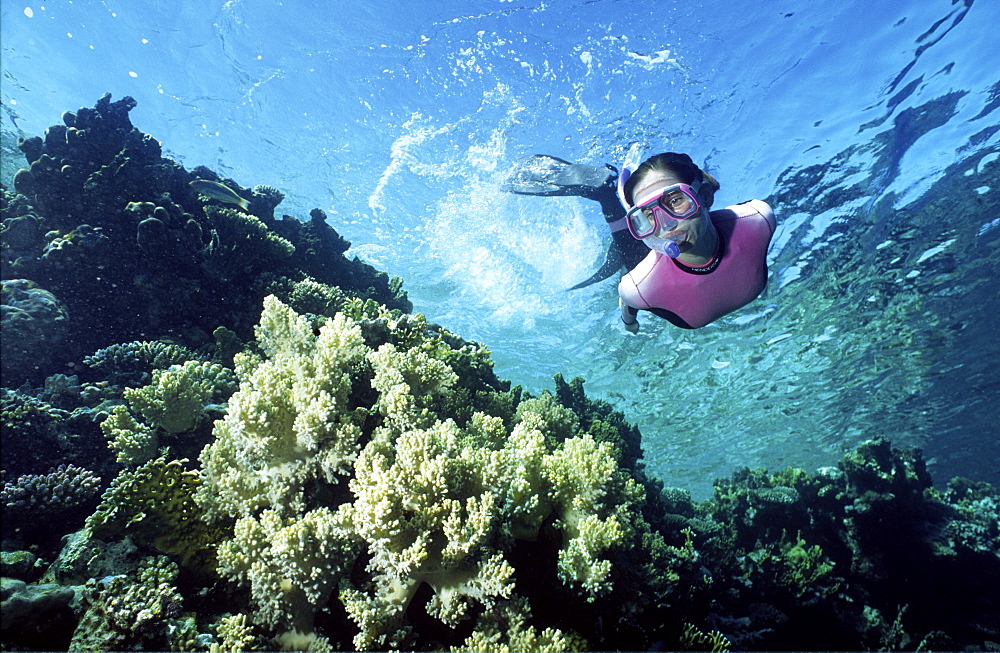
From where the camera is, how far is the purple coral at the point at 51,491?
135 inches

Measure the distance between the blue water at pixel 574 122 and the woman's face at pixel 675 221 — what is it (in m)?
7.82

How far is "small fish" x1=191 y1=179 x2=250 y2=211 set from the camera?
7.08m

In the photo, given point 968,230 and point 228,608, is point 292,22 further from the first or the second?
point 968,230

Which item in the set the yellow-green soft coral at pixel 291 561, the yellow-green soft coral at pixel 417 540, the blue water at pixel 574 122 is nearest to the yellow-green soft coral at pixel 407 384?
the yellow-green soft coral at pixel 417 540

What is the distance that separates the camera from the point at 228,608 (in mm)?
3135

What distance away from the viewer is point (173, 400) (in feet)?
13.0

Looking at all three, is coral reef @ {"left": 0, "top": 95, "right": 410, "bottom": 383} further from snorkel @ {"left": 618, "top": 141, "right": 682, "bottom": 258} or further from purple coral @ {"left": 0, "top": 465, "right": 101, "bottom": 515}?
snorkel @ {"left": 618, "top": 141, "right": 682, "bottom": 258}

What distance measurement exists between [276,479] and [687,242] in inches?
145

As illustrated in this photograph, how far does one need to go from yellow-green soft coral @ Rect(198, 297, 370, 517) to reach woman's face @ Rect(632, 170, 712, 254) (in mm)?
2835

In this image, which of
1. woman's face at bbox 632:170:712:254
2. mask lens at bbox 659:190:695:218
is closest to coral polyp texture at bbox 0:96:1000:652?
woman's face at bbox 632:170:712:254

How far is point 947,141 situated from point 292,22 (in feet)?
53.2

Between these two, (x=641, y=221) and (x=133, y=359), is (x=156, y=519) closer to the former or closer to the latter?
(x=133, y=359)

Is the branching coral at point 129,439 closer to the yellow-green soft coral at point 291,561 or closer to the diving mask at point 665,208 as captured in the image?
the yellow-green soft coral at point 291,561

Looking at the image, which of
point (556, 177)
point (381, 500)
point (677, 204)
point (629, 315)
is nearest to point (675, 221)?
point (677, 204)
